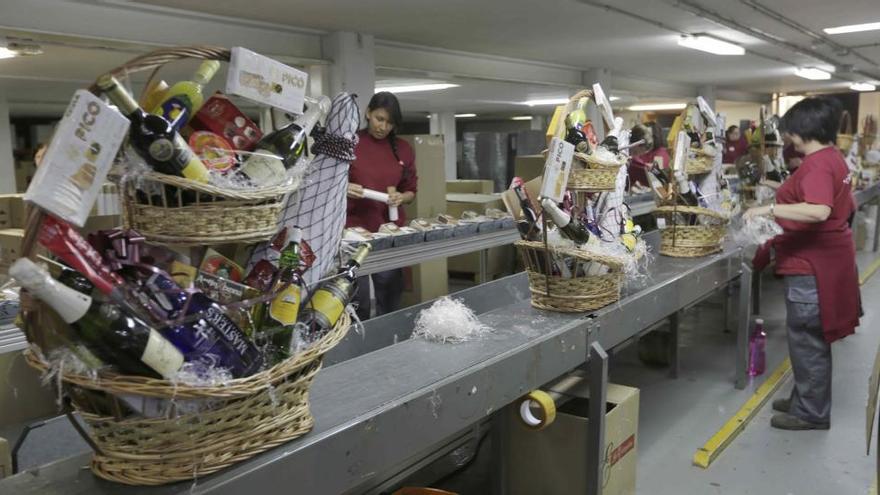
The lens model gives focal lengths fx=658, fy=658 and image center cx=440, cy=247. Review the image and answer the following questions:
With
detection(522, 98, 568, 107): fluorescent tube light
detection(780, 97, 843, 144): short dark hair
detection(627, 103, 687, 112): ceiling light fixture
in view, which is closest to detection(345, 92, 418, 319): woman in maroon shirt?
detection(780, 97, 843, 144): short dark hair

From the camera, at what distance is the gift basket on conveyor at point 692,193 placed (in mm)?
2754

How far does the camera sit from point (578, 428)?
1983 millimetres

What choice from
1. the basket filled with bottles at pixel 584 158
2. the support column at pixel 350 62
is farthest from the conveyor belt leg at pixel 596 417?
the support column at pixel 350 62

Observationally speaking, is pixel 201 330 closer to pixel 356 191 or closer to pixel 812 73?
pixel 356 191

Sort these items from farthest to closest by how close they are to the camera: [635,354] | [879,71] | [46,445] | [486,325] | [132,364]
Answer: [879,71]
[635,354]
[486,325]
[46,445]
[132,364]

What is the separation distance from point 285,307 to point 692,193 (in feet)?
7.14

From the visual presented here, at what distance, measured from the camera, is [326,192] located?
Result: 1.22 m

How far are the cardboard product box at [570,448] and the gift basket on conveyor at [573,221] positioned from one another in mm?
340

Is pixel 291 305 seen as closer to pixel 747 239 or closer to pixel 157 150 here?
pixel 157 150

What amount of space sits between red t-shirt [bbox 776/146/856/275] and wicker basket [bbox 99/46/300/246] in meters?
2.50

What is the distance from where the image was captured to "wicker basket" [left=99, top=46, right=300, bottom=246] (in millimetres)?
961

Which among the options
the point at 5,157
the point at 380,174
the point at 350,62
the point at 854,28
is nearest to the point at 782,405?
the point at 380,174

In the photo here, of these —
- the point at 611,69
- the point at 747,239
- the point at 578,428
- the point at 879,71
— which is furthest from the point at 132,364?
the point at 879,71

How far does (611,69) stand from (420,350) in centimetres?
791
